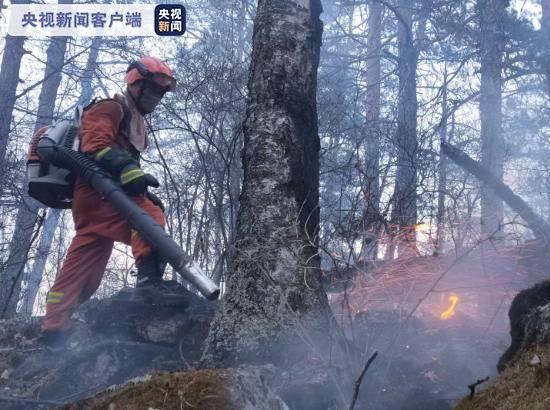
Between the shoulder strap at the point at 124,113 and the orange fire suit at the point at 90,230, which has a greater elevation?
the shoulder strap at the point at 124,113

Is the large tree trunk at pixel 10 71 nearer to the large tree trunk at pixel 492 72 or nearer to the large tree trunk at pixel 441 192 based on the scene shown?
the large tree trunk at pixel 441 192

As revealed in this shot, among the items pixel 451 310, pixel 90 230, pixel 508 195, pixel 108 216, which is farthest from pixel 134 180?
pixel 508 195

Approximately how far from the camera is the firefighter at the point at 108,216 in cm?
416

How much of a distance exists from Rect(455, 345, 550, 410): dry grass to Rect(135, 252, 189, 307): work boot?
2.78 metres

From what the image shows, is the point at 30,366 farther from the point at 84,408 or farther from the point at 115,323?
the point at 84,408

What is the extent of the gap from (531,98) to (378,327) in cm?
1741

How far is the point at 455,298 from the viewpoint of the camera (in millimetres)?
4438

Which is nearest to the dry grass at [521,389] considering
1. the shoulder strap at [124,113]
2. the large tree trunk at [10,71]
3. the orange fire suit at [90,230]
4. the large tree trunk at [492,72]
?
the orange fire suit at [90,230]

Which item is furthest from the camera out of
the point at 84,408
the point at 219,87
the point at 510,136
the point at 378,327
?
the point at 510,136

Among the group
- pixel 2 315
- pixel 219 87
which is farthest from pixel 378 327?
pixel 2 315

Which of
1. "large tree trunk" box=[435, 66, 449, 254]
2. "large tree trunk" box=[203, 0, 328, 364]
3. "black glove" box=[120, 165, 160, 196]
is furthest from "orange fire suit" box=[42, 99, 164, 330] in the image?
"large tree trunk" box=[435, 66, 449, 254]

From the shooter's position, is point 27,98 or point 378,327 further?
point 27,98

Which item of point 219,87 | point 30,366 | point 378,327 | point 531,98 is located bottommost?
point 30,366

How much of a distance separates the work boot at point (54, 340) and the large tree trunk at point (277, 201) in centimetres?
151
